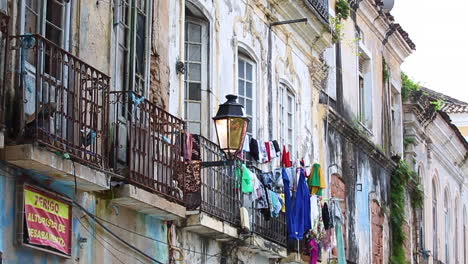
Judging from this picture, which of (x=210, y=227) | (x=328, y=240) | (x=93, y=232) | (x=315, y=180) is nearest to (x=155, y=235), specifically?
(x=210, y=227)

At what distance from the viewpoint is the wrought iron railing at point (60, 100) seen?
10336 mm

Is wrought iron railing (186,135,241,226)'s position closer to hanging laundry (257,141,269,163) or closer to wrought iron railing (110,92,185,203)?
wrought iron railing (110,92,185,203)

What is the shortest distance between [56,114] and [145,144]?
212 centimetres

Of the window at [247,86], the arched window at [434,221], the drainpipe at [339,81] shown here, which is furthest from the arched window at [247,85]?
the arched window at [434,221]

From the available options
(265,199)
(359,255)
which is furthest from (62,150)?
(359,255)

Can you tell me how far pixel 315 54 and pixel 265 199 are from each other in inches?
220

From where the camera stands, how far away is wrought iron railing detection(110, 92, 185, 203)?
→ 12.2 m

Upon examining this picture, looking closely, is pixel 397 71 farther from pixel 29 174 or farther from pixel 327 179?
pixel 29 174

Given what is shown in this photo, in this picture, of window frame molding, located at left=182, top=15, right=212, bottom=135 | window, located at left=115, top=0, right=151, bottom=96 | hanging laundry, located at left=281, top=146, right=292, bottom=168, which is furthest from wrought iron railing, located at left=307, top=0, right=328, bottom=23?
window, located at left=115, top=0, right=151, bottom=96

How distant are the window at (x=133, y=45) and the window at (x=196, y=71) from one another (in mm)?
1864

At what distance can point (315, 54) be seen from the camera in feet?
68.4

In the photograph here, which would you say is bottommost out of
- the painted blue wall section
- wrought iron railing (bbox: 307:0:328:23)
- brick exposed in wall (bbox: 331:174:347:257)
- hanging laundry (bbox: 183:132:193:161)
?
the painted blue wall section

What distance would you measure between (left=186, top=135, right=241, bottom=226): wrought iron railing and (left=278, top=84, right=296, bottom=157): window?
12.2 ft

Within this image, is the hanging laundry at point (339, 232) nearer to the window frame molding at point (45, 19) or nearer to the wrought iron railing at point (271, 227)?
the wrought iron railing at point (271, 227)
